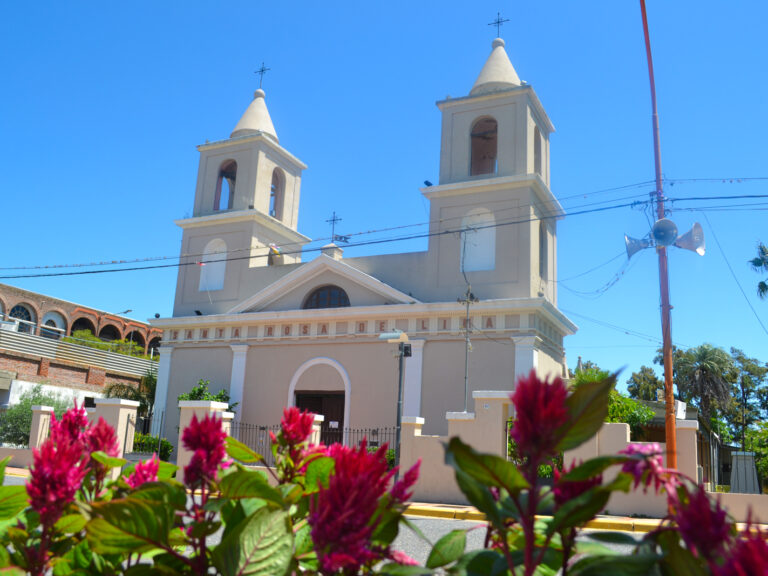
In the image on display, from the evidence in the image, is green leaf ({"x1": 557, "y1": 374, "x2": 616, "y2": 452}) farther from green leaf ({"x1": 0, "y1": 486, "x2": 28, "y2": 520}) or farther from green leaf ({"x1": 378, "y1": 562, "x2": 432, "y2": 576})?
green leaf ({"x1": 0, "y1": 486, "x2": 28, "y2": 520})

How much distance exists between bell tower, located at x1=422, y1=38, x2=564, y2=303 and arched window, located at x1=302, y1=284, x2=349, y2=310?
363cm

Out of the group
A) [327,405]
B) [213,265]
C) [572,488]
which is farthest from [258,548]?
[213,265]

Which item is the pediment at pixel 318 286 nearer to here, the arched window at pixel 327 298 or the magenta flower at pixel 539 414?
the arched window at pixel 327 298

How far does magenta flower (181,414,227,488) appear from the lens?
1.70 metres

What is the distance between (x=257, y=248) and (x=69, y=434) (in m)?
24.0

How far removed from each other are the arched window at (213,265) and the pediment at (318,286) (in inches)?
83.6

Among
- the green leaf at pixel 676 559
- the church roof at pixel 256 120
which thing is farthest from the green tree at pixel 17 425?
the green leaf at pixel 676 559

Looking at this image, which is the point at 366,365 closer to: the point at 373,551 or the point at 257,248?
the point at 257,248

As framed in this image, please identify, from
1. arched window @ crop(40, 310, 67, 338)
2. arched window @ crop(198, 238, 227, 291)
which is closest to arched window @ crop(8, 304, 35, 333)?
arched window @ crop(40, 310, 67, 338)

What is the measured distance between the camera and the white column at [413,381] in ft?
68.6

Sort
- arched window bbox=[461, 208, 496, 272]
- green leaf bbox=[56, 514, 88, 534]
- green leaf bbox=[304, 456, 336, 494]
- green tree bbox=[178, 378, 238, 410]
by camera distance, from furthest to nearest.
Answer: green tree bbox=[178, 378, 238, 410] < arched window bbox=[461, 208, 496, 272] < green leaf bbox=[304, 456, 336, 494] < green leaf bbox=[56, 514, 88, 534]

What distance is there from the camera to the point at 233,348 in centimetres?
2458

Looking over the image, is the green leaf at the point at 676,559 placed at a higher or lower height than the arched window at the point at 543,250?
lower

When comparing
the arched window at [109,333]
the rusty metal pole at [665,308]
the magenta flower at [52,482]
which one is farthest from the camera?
the arched window at [109,333]
